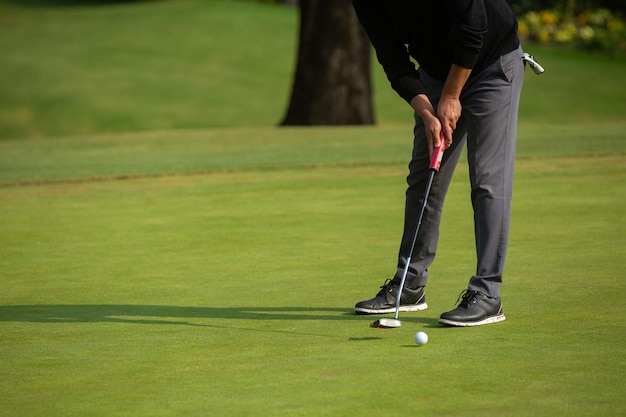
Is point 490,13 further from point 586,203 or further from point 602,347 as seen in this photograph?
point 586,203

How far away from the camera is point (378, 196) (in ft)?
38.0

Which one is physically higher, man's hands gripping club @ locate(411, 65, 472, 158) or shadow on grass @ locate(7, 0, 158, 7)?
shadow on grass @ locate(7, 0, 158, 7)

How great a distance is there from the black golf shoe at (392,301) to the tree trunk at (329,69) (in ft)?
54.3

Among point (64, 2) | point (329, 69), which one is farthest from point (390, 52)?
point (64, 2)

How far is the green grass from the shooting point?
4641 millimetres

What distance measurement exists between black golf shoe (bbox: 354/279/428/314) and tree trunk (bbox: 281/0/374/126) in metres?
16.6

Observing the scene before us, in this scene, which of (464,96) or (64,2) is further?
(64,2)

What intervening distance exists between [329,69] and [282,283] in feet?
52.6

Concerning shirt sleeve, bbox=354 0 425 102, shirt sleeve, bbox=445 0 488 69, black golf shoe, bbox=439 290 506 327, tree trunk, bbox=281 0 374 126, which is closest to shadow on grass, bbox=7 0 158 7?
tree trunk, bbox=281 0 374 126

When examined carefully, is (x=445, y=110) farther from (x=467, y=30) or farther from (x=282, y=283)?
(x=282, y=283)

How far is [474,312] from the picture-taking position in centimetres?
588

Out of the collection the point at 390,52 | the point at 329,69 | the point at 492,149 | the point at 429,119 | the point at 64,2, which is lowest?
the point at 329,69

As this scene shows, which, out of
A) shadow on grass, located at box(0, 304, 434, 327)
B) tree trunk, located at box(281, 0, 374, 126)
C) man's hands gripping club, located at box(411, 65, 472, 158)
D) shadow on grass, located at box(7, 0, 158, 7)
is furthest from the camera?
shadow on grass, located at box(7, 0, 158, 7)

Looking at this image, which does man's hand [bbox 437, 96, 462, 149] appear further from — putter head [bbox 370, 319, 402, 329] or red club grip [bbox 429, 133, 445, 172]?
putter head [bbox 370, 319, 402, 329]
